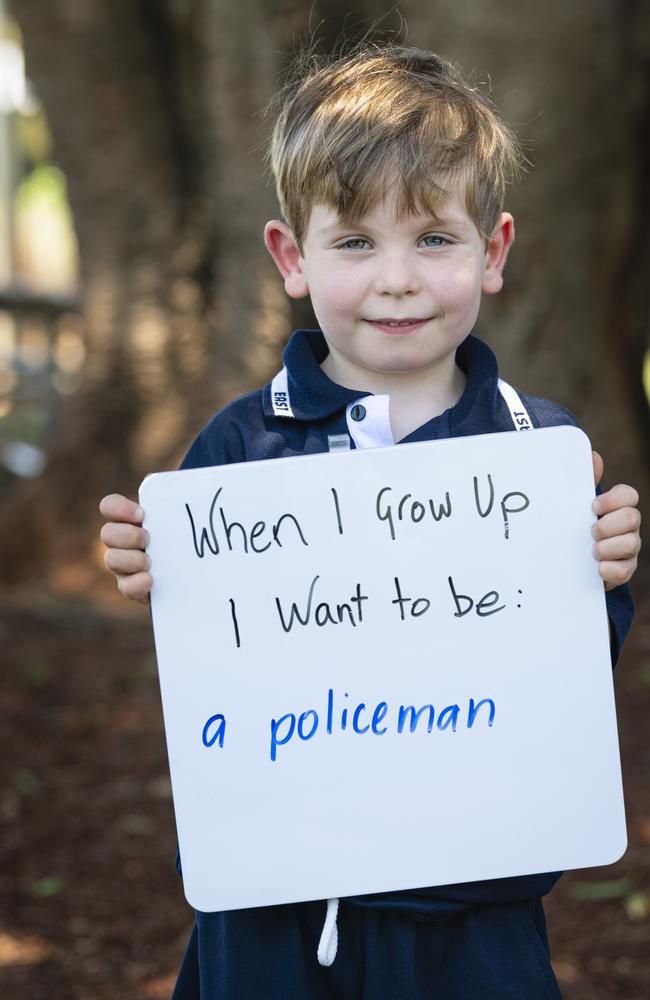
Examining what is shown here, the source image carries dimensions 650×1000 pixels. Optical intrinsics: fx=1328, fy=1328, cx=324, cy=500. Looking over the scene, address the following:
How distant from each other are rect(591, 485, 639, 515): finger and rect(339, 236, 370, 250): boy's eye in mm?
482

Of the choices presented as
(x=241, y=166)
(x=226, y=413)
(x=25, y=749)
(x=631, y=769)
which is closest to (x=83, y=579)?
(x=25, y=749)

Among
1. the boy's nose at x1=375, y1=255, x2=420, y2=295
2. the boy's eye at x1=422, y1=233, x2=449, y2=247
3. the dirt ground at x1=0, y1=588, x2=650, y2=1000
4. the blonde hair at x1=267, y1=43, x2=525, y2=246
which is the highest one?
the blonde hair at x1=267, y1=43, x2=525, y2=246

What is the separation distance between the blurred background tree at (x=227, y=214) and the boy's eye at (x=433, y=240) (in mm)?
2264

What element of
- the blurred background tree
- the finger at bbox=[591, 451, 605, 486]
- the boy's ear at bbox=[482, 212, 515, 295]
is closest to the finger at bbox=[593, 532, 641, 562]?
the finger at bbox=[591, 451, 605, 486]

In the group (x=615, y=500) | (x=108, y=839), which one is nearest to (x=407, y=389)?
(x=615, y=500)

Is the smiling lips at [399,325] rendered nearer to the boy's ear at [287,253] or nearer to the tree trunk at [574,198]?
the boy's ear at [287,253]

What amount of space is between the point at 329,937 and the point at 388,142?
3.61ft

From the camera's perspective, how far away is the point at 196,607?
186 cm

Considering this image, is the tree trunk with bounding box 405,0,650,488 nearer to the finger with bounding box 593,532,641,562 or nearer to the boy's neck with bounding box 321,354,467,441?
the boy's neck with bounding box 321,354,467,441

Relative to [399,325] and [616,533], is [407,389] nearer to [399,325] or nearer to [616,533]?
[399,325]

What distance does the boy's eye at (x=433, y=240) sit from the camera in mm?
1859

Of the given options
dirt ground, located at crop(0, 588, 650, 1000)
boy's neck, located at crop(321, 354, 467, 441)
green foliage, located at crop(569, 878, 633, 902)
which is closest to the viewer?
boy's neck, located at crop(321, 354, 467, 441)

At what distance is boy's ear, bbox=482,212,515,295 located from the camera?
6.53ft

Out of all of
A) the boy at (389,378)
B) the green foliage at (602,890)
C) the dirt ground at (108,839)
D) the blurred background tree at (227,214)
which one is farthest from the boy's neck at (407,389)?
the blurred background tree at (227,214)
